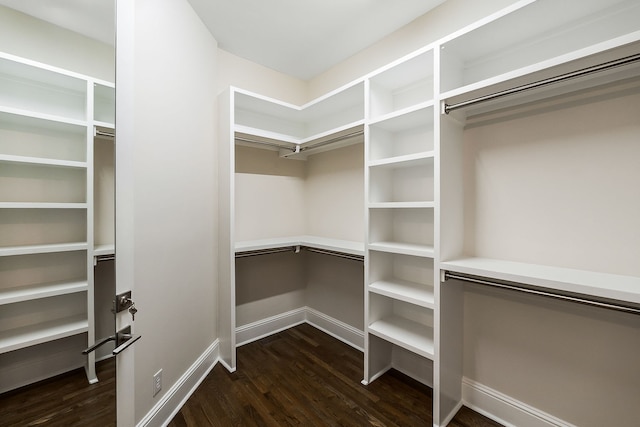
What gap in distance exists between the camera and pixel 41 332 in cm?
88

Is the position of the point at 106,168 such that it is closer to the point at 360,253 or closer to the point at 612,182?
the point at 360,253

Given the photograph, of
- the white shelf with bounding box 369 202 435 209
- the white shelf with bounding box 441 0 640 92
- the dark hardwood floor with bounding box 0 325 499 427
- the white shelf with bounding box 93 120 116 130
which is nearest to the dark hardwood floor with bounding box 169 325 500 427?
the dark hardwood floor with bounding box 0 325 499 427

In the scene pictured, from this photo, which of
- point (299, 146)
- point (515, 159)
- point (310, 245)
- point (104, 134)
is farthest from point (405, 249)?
point (104, 134)

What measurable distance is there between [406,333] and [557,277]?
1.01m

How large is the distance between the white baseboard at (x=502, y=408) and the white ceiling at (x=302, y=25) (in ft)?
9.09

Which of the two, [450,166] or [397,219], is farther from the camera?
[397,219]

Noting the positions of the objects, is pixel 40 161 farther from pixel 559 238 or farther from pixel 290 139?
Result: pixel 559 238

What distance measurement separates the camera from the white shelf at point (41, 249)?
0.77 meters

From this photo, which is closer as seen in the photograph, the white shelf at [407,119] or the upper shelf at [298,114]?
the white shelf at [407,119]

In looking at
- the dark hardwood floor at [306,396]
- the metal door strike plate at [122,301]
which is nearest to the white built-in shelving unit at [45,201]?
the metal door strike plate at [122,301]

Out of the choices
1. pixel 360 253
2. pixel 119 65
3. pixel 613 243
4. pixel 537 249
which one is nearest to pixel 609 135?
pixel 613 243

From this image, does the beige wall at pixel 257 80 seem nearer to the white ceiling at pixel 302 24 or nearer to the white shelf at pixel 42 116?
the white ceiling at pixel 302 24

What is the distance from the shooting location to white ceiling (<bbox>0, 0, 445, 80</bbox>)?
194cm

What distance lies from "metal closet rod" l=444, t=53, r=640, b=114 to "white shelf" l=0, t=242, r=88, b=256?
1959 millimetres
